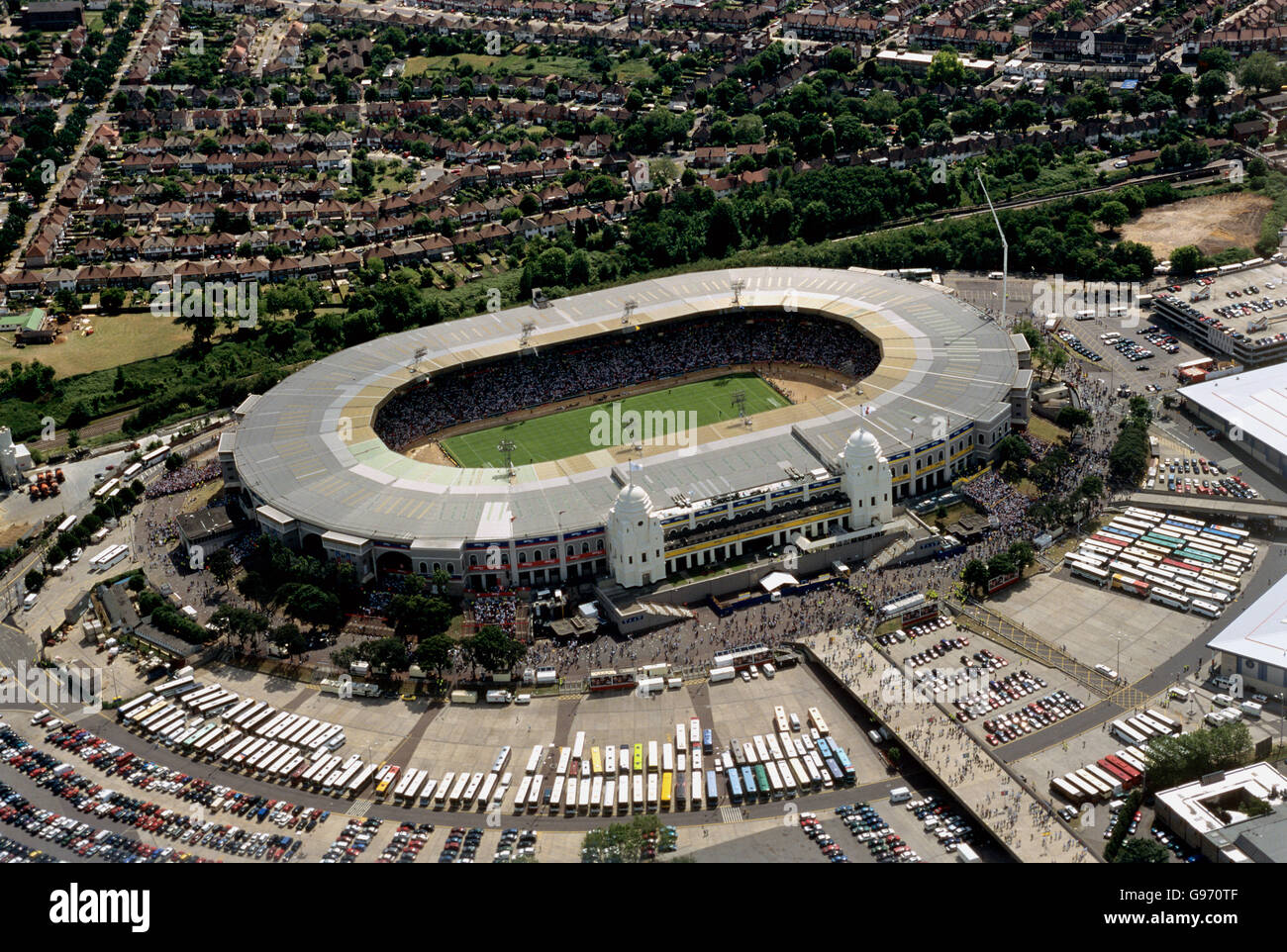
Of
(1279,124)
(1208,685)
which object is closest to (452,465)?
(1208,685)

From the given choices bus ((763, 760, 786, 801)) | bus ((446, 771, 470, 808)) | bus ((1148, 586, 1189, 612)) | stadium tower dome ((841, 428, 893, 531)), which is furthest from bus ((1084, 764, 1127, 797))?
bus ((446, 771, 470, 808))

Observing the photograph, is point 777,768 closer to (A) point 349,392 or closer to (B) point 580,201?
(A) point 349,392

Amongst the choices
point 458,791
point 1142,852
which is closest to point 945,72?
point 1142,852

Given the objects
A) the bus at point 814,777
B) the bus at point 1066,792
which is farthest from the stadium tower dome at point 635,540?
the bus at point 1066,792

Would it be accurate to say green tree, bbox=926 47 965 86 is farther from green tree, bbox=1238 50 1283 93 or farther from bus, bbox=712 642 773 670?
bus, bbox=712 642 773 670

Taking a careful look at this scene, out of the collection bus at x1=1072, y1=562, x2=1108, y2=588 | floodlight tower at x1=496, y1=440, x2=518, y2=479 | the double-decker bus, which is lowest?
the double-decker bus

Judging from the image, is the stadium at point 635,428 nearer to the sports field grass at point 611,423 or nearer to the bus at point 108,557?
the sports field grass at point 611,423
